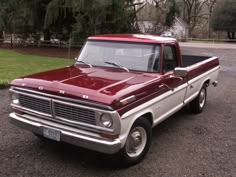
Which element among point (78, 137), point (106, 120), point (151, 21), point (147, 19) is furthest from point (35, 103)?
point (147, 19)

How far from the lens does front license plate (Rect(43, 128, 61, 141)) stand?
4.04m

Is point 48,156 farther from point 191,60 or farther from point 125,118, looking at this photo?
point 191,60

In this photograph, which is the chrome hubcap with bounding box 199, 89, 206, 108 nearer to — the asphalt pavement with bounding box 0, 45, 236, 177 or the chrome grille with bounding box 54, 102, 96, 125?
the asphalt pavement with bounding box 0, 45, 236, 177

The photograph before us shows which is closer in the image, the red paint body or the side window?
the red paint body

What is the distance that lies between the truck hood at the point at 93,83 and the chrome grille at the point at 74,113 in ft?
0.59

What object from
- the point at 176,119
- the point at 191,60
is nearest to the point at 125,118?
the point at 176,119

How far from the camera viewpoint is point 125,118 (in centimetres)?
385

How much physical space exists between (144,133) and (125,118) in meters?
0.70

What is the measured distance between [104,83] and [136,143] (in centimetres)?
102

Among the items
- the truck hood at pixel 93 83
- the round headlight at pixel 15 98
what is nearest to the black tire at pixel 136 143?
the truck hood at pixel 93 83

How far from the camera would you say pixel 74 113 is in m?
3.94

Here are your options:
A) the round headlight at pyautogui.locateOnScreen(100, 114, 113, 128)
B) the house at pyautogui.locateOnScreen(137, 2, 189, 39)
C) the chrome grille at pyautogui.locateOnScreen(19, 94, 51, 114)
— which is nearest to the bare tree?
the house at pyautogui.locateOnScreen(137, 2, 189, 39)

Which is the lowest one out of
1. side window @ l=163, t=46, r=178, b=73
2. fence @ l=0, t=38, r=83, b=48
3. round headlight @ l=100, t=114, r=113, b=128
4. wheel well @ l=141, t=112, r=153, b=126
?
wheel well @ l=141, t=112, r=153, b=126

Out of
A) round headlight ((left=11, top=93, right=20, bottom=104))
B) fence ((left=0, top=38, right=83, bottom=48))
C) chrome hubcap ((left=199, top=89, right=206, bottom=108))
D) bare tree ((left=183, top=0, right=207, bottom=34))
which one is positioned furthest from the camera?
bare tree ((left=183, top=0, right=207, bottom=34))
